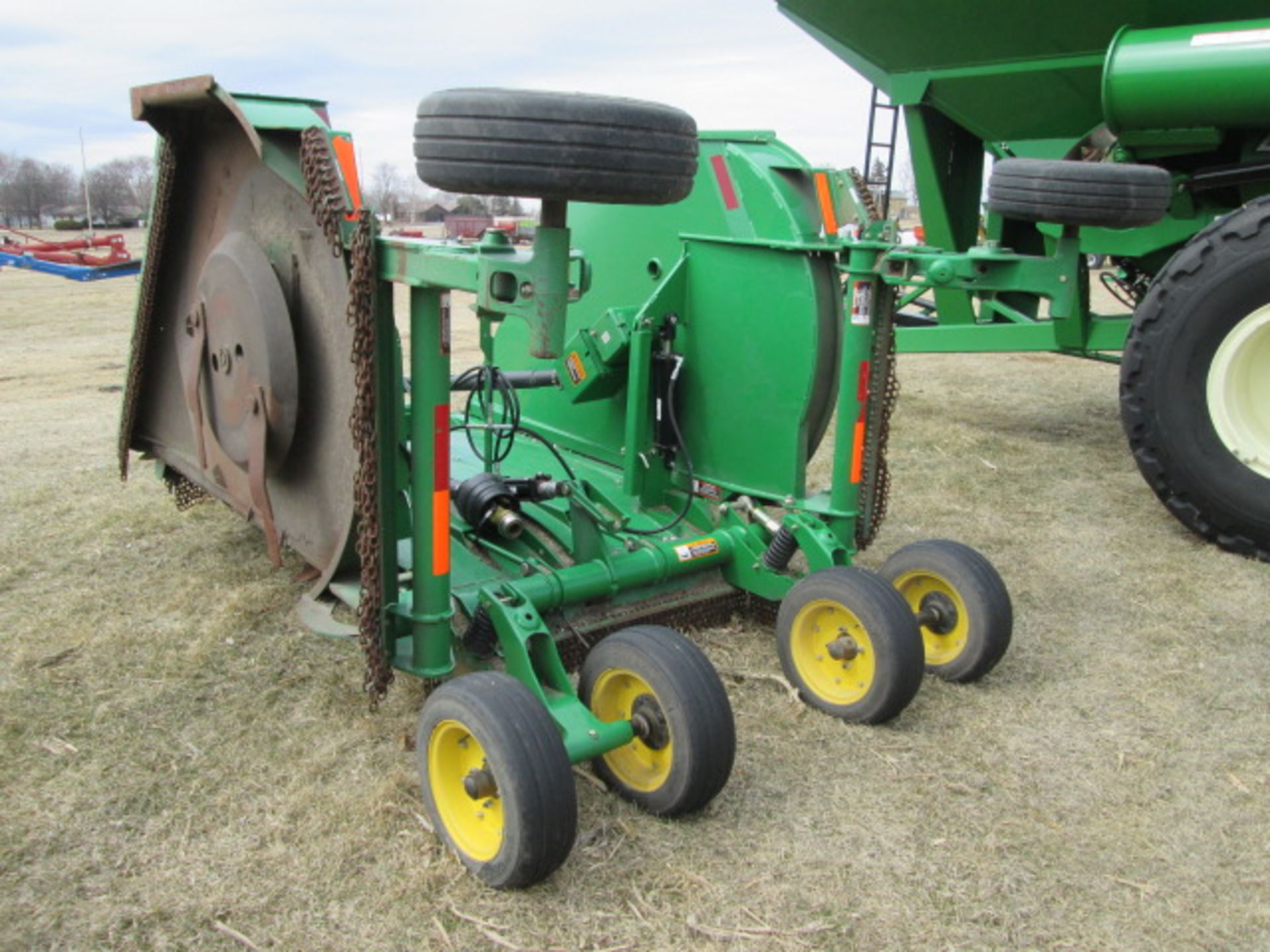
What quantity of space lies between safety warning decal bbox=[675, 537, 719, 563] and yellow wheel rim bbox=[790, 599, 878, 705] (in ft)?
1.58

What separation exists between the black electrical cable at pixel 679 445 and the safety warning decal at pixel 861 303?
2.44 feet

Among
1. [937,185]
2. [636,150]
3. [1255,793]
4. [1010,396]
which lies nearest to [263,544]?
[636,150]

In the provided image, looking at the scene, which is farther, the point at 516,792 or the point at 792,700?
the point at 792,700

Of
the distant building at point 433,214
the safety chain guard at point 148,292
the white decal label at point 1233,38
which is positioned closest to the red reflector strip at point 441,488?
the safety chain guard at point 148,292

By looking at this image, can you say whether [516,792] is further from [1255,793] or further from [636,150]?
[1255,793]

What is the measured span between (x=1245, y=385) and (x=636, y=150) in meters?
3.40

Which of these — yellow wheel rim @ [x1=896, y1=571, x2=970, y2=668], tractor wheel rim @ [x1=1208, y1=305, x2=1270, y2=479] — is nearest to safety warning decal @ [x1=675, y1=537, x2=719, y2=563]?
yellow wheel rim @ [x1=896, y1=571, x2=970, y2=668]

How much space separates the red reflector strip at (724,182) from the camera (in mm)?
3812

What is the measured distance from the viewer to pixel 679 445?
4.01 metres

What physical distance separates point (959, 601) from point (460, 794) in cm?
157

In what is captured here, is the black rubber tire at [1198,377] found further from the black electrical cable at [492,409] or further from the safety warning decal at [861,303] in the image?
the black electrical cable at [492,409]

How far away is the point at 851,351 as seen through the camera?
3416 millimetres

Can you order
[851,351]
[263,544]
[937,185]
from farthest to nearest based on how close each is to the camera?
1. [937,185]
2. [263,544]
3. [851,351]

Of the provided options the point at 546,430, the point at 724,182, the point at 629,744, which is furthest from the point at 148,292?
the point at 629,744
